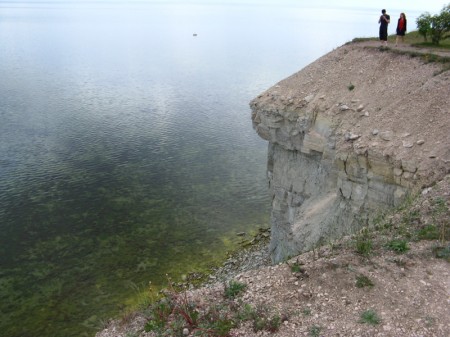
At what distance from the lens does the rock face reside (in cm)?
1916

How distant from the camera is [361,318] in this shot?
36.3ft

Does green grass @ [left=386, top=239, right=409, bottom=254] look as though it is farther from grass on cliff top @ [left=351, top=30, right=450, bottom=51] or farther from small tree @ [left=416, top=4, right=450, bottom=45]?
small tree @ [left=416, top=4, right=450, bottom=45]

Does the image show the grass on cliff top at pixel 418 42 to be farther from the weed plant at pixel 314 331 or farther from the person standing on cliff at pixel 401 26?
the weed plant at pixel 314 331

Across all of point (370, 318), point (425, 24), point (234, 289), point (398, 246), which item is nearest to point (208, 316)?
point (234, 289)

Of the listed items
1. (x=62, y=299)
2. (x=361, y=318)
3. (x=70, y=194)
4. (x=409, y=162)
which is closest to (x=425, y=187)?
(x=409, y=162)

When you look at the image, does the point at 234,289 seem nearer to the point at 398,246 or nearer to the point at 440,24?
the point at 398,246

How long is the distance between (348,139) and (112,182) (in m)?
28.4

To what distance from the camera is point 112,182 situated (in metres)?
43.4

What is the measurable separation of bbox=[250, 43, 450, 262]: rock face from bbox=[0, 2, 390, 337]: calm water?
9730 mm

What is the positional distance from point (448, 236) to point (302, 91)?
13.7 metres

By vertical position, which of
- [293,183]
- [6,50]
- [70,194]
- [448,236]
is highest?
[6,50]

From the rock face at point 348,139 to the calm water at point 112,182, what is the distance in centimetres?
973

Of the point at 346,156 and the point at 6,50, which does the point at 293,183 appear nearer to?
the point at 346,156

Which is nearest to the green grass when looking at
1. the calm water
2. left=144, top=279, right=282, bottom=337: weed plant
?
left=144, top=279, right=282, bottom=337: weed plant
